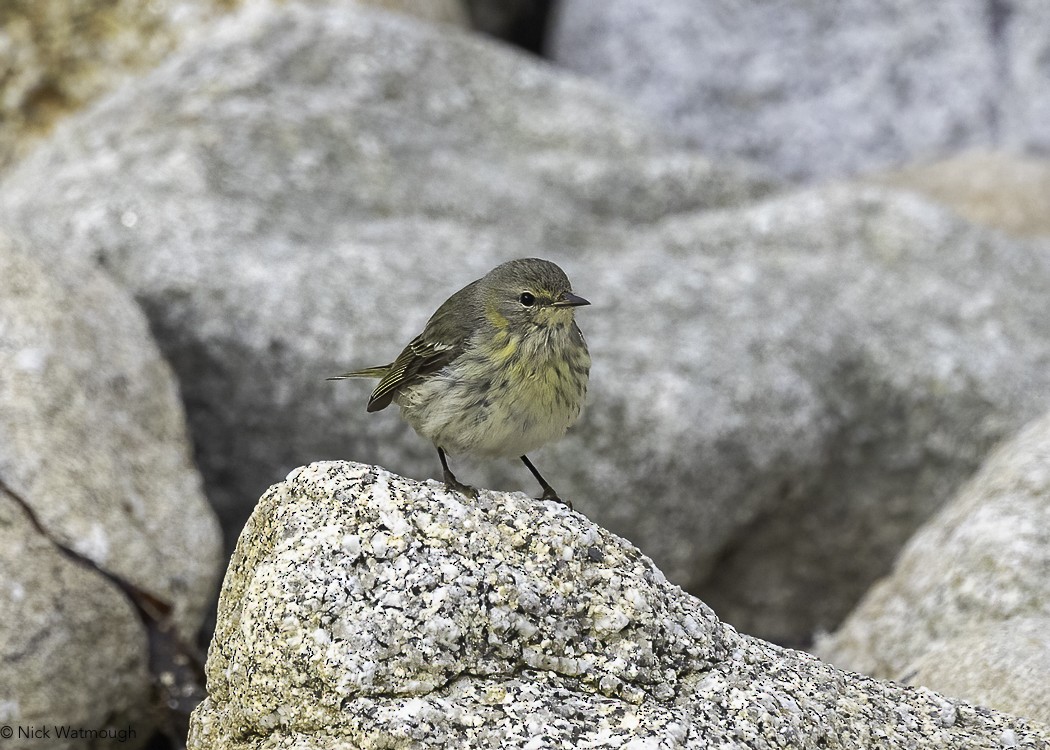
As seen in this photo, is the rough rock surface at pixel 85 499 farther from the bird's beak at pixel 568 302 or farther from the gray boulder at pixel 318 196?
the bird's beak at pixel 568 302

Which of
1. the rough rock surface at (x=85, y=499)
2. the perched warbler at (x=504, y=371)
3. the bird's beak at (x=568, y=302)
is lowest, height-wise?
the rough rock surface at (x=85, y=499)

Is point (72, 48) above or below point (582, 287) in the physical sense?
below

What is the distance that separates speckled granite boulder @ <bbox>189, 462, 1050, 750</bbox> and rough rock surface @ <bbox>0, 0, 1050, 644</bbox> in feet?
9.55

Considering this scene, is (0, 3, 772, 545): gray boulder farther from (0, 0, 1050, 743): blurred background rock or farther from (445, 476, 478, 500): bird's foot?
(445, 476, 478, 500): bird's foot

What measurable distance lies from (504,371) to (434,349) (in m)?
0.46

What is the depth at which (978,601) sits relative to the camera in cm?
512

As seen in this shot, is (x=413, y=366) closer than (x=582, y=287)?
Yes

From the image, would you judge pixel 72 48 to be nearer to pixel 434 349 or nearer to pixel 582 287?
pixel 582 287

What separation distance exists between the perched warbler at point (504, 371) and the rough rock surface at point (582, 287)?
163 centimetres

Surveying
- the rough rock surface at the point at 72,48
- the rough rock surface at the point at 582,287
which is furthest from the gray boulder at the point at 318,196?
the rough rock surface at the point at 72,48

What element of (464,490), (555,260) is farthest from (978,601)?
(555,260)

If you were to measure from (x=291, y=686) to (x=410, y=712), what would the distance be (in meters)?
0.33

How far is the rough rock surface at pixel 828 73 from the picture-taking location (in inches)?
458

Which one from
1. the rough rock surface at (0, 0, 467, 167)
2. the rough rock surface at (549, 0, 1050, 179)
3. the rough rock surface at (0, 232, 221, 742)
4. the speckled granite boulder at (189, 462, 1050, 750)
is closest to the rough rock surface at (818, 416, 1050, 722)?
the speckled granite boulder at (189, 462, 1050, 750)
